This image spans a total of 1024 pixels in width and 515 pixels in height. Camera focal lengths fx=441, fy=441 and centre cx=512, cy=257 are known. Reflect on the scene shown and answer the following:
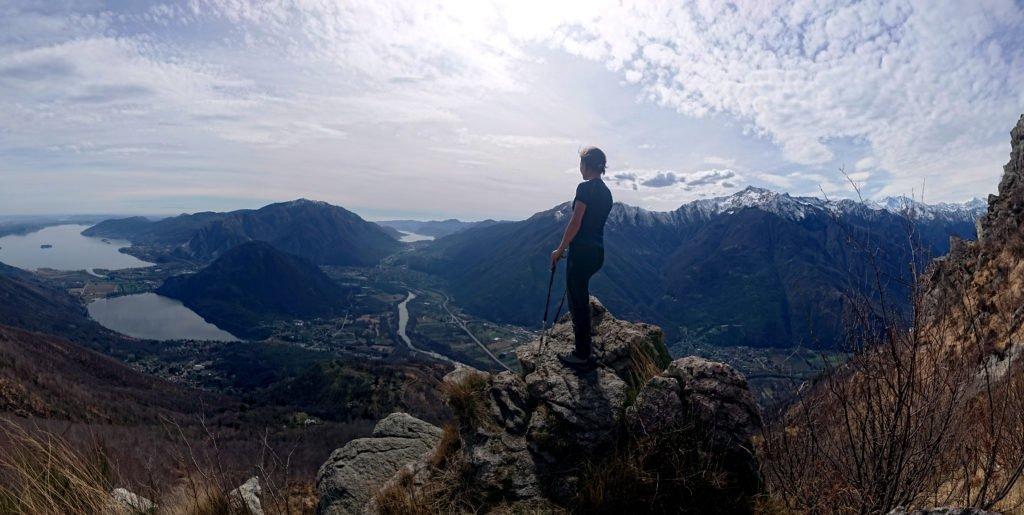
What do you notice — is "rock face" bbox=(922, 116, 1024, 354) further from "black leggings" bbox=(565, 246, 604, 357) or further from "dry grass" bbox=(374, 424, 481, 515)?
"dry grass" bbox=(374, 424, 481, 515)

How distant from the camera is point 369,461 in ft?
29.3

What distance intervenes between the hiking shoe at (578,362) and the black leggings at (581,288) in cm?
9

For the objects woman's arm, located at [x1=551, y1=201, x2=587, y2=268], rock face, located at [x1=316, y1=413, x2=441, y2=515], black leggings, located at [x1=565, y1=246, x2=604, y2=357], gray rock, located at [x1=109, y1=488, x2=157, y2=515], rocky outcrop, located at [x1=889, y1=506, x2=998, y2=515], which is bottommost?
rock face, located at [x1=316, y1=413, x2=441, y2=515]

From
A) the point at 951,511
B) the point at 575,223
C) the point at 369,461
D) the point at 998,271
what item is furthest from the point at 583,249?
the point at 998,271

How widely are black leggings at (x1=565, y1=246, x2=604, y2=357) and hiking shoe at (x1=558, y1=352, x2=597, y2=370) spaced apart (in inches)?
3.4

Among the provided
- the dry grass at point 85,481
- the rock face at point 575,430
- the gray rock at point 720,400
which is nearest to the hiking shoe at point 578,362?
the rock face at point 575,430

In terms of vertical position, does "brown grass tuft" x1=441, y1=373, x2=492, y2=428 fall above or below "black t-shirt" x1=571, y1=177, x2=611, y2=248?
below

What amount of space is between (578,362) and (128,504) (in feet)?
19.8

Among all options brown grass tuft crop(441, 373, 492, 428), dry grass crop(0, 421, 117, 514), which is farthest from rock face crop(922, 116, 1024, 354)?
dry grass crop(0, 421, 117, 514)

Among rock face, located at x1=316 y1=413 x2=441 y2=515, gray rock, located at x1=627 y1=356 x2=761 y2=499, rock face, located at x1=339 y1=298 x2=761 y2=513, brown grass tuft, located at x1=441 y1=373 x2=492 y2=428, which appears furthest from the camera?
rock face, located at x1=316 y1=413 x2=441 y2=515

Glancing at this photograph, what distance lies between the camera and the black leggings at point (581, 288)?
7680 mm

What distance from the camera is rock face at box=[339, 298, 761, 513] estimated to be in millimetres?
5750

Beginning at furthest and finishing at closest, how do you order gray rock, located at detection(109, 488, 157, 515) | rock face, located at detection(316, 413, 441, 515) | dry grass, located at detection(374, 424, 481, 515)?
rock face, located at detection(316, 413, 441, 515), dry grass, located at detection(374, 424, 481, 515), gray rock, located at detection(109, 488, 157, 515)

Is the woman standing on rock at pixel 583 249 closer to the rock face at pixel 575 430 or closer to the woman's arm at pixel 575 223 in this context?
the woman's arm at pixel 575 223
